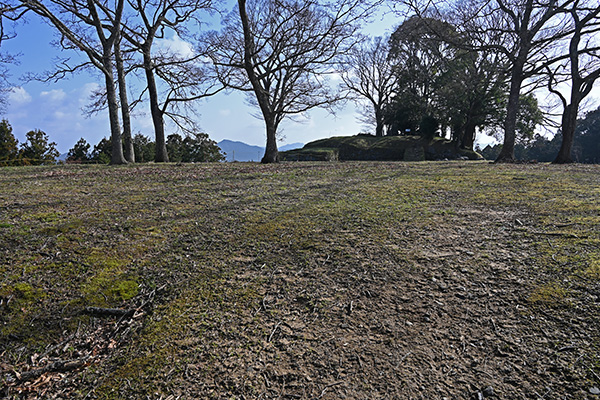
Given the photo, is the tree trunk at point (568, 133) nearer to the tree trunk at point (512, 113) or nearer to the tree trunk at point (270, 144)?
the tree trunk at point (512, 113)

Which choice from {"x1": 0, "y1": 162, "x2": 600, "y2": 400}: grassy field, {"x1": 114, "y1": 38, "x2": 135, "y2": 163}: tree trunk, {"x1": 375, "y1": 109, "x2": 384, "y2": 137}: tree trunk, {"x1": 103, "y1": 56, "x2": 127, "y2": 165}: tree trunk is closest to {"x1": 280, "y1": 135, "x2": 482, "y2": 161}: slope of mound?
{"x1": 375, "y1": 109, "x2": 384, "y2": 137}: tree trunk

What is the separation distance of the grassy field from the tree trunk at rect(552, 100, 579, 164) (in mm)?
10994

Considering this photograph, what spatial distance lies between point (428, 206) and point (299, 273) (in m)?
2.39

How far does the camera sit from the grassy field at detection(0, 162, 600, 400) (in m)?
1.55

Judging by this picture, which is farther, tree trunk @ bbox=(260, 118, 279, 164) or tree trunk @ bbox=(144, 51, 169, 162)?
tree trunk @ bbox=(144, 51, 169, 162)

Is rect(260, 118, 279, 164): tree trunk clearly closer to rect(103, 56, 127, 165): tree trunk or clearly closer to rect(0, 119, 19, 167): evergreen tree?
rect(103, 56, 127, 165): tree trunk

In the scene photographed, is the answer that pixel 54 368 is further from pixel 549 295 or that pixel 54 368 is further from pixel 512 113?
pixel 512 113

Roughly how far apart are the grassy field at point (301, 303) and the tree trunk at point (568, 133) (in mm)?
10994

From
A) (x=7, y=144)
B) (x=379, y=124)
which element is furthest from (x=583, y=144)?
(x=7, y=144)

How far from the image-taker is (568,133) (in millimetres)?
12562

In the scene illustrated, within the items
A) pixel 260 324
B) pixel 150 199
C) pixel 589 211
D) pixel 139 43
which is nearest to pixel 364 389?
pixel 260 324

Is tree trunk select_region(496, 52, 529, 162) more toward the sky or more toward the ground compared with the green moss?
more toward the sky

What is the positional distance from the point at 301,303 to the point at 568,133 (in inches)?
596

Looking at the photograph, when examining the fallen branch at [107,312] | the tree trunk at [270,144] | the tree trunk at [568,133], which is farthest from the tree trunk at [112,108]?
the tree trunk at [568,133]
